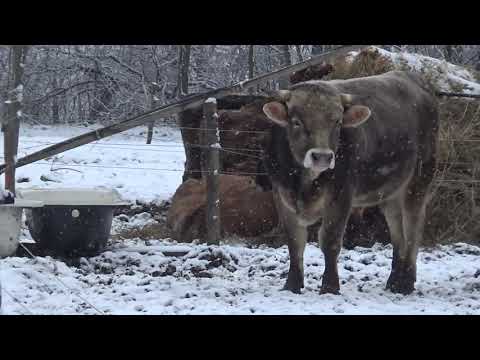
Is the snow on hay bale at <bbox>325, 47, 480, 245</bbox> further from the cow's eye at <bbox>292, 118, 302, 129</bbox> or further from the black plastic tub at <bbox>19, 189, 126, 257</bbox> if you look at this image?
the black plastic tub at <bbox>19, 189, 126, 257</bbox>

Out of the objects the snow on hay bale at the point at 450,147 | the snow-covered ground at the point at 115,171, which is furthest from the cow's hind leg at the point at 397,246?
the snow-covered ground at the point at 115,171

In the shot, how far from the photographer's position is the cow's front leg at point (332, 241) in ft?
19.2

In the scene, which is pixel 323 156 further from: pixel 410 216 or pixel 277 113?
pixel 410 216

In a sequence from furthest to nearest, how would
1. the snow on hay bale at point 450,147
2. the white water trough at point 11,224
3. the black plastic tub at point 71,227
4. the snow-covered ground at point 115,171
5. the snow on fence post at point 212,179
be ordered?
the snow-covered ground at point 115,171
the snow on hay bale at point 450,147
the snow on fence post at point 212,179
the black plastic tub at point 71,227
the white water trough at point 11,224

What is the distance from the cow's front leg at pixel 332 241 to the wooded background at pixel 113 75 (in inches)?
584

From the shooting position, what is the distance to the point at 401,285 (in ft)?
20.8

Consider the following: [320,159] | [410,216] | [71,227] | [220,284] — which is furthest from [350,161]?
[71,227]

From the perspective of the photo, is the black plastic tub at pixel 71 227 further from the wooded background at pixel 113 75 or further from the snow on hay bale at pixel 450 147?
the wooded background at pixel 113 75

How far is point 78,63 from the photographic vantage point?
21500 millimetres

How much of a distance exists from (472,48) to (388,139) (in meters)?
13.1

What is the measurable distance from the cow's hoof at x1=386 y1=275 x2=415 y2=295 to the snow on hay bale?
2.51 m
